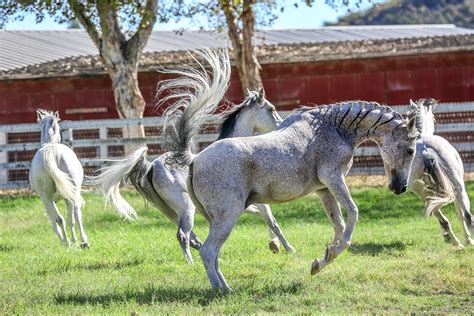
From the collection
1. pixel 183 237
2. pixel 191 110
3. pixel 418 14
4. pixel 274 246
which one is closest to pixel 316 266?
pixel 191 110

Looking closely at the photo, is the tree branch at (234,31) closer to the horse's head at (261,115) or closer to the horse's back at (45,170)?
the horse's back at (45,170)

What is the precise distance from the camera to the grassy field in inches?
328

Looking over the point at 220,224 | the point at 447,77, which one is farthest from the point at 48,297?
the point at 447,77

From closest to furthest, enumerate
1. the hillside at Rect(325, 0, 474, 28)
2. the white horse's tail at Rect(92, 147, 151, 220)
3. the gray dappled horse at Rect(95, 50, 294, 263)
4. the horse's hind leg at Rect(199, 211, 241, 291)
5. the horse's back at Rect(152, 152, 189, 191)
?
the horse's hind leg at Rect(199, 211, 241, 291)
the white horse's tail at Rect(92, 147, 151, 220)
the gray dappled horse at Rect(95, 50, 294, 263)
the horse's back at Rect(152, 152, 189, 191)
the hillside at Rect(325, 0, 474, 28)

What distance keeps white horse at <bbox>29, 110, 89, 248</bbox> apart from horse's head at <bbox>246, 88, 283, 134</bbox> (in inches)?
119

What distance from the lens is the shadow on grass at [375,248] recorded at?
38.1ft

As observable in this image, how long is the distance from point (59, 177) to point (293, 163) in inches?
193

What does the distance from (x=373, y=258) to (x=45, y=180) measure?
4959 mm

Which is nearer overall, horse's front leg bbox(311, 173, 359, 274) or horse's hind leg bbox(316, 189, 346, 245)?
horse's front leg bbox(311, 173, 359, 274)

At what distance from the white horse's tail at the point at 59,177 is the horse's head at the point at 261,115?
9.72 ft

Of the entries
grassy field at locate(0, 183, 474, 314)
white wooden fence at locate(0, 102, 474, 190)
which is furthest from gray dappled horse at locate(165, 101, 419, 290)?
white wooden fence at locate(0, 102, 474, 190)

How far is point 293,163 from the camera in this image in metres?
9.26

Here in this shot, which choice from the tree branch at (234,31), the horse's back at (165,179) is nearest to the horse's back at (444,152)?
the horse's back at (165,179)

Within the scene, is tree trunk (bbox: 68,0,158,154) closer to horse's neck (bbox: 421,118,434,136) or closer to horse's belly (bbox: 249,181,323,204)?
horse's neck (bbox: 421,118,434,136)
